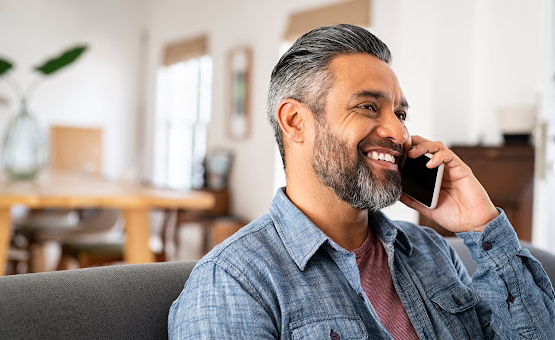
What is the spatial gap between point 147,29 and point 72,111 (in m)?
1.59

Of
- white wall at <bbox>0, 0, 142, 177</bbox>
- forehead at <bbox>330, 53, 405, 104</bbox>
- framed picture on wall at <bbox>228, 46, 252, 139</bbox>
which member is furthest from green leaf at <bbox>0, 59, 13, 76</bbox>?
white wall at <bbox>0, 0, 142, 177</bbox>

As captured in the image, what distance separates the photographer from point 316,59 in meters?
1.20

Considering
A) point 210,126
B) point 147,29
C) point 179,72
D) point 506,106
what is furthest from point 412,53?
point 147,29

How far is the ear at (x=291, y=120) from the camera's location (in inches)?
47.9

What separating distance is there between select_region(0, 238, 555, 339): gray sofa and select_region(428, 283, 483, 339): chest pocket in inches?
20.4

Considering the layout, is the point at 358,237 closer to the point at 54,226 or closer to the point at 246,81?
the point at 54,226

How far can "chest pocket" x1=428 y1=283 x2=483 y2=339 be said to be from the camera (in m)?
1.19

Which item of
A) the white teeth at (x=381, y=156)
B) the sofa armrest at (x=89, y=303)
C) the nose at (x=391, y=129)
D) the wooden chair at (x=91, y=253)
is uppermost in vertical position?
the nose at (x=391, y=129)

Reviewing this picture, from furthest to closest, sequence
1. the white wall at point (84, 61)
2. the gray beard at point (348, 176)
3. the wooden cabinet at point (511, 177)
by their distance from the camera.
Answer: the white wall at point (84, 61) < the wooden cabinet at point (511, 177) < the gray beard at point (348, 176)

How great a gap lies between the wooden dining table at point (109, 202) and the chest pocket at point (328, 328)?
1889mm

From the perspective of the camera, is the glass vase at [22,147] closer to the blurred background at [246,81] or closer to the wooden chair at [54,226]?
the wooden chair at [54,226]

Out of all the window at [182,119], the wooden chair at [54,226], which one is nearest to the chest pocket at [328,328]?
the wooden chair at [54,226]

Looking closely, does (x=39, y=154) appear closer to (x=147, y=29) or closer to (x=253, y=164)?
(x=253, y=164)

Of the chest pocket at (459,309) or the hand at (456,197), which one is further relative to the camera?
the hand at (456,197)
